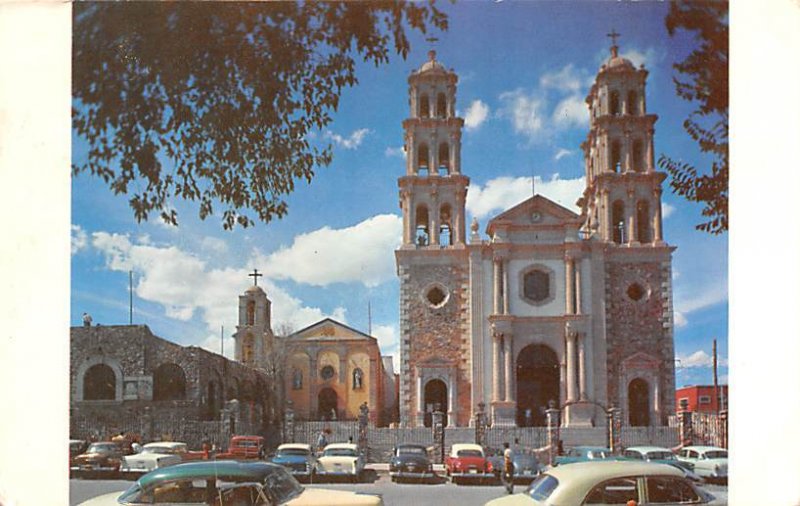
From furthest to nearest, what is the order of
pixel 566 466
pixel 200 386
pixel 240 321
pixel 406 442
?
pixel 406 442, pixel 200 386, pixel 240 321, pixel 566 466

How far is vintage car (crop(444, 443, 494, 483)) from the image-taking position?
868cm

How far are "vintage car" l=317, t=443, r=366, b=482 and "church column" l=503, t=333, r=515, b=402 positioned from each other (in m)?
2.66

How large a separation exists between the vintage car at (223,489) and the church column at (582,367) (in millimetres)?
4501

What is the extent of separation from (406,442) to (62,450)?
5.02m

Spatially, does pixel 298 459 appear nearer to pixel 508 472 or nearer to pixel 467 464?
pixel 467 464

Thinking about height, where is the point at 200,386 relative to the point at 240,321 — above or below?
below

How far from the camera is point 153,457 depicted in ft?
26.3

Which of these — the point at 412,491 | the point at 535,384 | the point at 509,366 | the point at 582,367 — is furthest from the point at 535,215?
the point at 535,384

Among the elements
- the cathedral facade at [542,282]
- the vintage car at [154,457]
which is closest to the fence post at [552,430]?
the cathedral facade at [542,282]

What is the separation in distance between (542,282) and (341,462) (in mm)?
3492

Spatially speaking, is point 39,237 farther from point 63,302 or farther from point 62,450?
point 62,450

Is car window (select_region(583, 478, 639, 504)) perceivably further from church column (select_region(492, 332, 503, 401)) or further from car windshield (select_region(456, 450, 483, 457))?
church column (select_region(492, 332, 503, 401))

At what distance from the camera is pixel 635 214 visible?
337 inches
